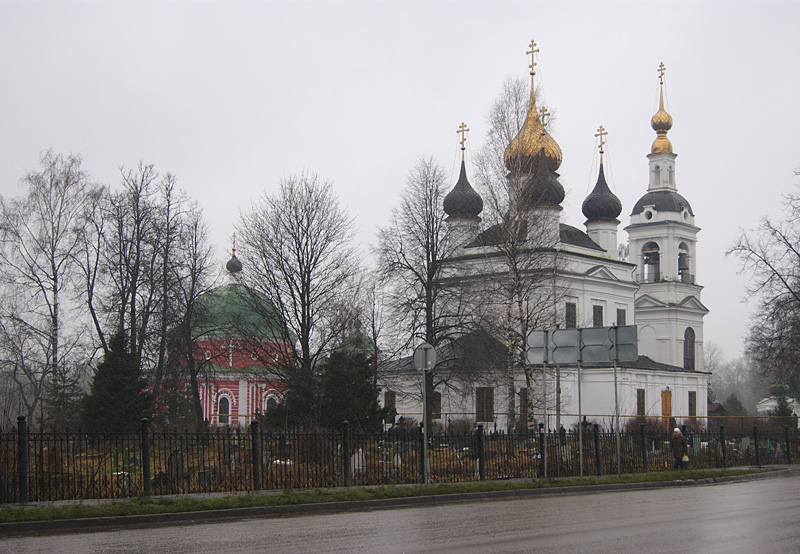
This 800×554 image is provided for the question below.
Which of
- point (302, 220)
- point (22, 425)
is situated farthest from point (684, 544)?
point (302, 220)

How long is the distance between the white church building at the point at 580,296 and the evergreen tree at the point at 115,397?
39.4 feet

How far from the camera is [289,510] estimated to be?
1545 cm

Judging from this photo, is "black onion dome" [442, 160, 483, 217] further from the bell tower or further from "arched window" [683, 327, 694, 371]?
"arched window" [683, 327, 694, 371]

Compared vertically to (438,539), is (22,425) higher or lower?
higher

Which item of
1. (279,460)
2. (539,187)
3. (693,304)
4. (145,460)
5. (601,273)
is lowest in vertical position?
(279,460)

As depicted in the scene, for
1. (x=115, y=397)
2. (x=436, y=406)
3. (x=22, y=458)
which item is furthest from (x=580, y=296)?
(x=22, y=458)

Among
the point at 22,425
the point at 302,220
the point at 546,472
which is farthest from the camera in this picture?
the point at 302,220

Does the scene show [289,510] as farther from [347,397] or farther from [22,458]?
[347,397]

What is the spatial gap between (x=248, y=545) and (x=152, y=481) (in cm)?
755

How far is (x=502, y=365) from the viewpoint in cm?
4147

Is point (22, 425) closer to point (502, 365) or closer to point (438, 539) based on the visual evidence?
point (438, 539)

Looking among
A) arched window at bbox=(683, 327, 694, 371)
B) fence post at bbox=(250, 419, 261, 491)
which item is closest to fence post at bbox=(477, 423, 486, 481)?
fence post at bbox=(250, 419, 261, 491)

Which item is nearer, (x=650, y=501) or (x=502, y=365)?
(x=650, y=501)

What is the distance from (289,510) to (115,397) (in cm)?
2232
